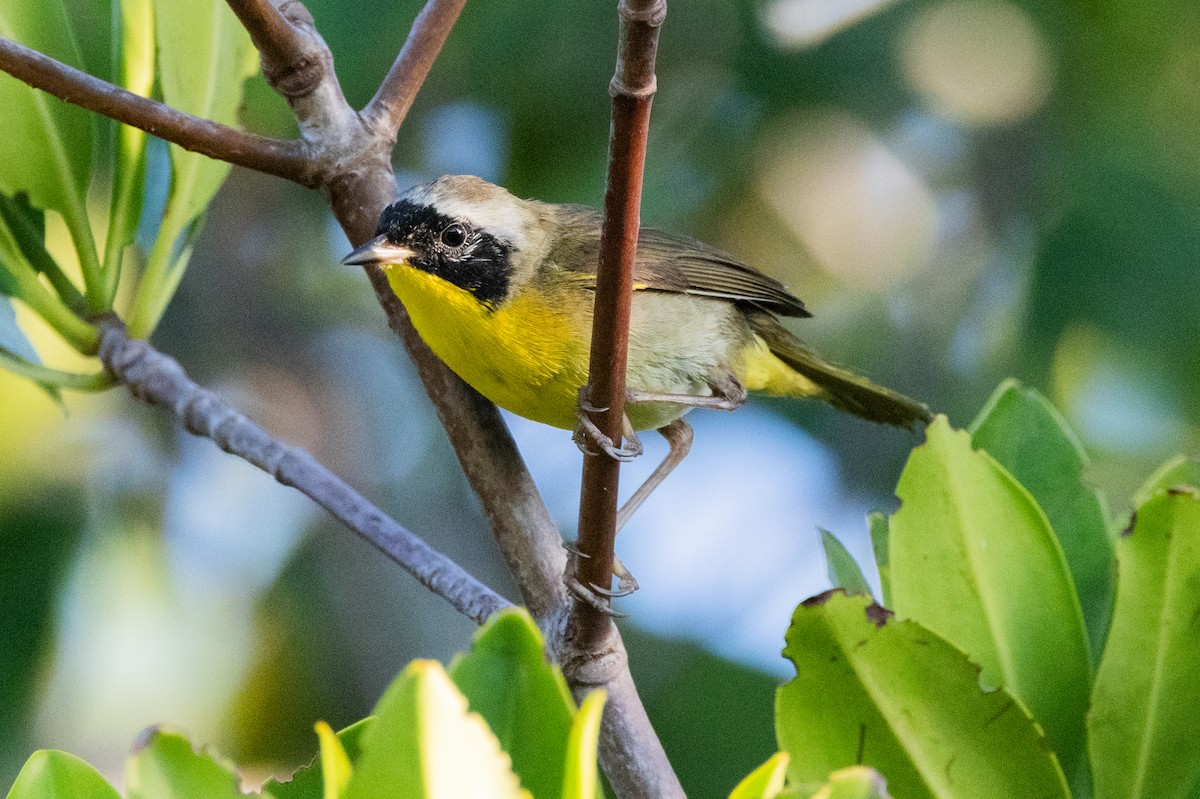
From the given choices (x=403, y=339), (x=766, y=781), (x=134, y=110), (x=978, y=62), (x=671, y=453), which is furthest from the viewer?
(x=978, y=62)

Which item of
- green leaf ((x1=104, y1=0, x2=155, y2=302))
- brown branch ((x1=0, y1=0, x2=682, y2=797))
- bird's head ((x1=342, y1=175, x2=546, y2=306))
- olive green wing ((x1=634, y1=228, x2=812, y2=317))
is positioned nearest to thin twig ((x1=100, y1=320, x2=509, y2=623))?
brown branch ((x1=0, y1=0, x2=682, y2=797))

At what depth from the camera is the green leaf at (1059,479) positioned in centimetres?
141

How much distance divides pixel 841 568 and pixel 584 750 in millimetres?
805

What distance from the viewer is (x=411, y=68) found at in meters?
1.71

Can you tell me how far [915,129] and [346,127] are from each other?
2682mm

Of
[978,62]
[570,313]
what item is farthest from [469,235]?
[978,62]

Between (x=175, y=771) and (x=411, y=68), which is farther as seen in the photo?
(x=411, y=68)

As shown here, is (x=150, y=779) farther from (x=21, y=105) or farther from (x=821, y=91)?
(x=821, y=91)

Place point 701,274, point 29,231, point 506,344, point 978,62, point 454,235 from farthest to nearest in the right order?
1. point 978,62
2. point 701,274
3. point 454,235
4. point 506,344
5. point 29,231

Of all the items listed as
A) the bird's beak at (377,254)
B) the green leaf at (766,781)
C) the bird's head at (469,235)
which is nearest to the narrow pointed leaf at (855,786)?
the green leaf at (766,781)

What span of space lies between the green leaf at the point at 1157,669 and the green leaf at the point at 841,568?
0.32 m

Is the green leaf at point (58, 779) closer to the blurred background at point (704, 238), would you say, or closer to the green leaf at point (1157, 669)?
the green leaf at point (1157, 669)

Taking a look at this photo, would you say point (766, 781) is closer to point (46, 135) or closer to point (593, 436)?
point (593, 436)

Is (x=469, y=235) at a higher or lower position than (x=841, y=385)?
higher
